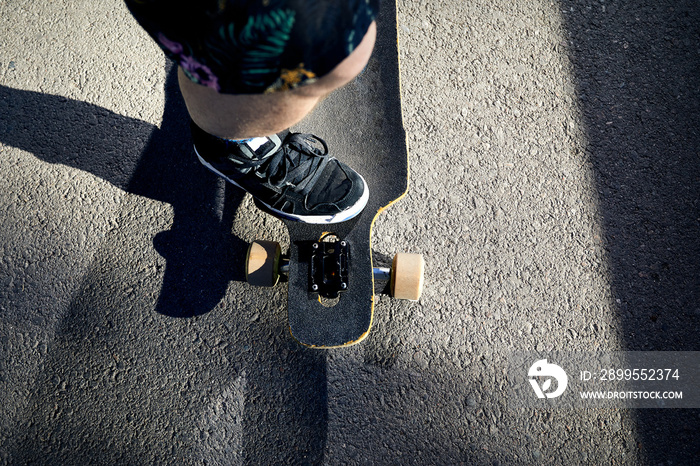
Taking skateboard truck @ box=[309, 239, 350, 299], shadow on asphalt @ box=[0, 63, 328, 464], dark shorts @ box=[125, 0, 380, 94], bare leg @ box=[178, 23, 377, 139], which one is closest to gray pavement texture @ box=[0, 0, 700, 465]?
shadow on asphalt @ box=[0, 63, 328, 464]

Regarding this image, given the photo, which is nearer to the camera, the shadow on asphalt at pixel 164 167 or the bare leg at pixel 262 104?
the bare leg at pixel 262 104

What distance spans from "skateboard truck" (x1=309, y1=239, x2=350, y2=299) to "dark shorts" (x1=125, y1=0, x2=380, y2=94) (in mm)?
Answer: 754

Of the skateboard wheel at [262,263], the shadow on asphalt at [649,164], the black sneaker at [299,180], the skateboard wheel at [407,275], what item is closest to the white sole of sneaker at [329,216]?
the black sneaker at [299,180]

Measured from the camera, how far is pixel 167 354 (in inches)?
63.7

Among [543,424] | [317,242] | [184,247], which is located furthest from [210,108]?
[543,424]

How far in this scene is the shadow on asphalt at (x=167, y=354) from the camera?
153cm

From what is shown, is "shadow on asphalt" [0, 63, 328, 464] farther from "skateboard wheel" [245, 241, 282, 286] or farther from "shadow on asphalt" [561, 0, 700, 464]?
"shadow on asphalt" [561, 0, 700, 464]

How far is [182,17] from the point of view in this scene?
754 millimetres

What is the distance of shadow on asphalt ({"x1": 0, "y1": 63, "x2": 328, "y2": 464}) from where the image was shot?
5.01 feet

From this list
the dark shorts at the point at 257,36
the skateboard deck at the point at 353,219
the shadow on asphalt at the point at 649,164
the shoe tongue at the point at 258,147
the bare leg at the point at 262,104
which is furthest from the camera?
the shadow on asphalt at the point at 649,164

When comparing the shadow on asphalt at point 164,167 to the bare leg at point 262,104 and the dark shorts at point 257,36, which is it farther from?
the dark shorts at point 257,36

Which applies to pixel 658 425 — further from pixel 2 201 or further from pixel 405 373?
pixel 2 201

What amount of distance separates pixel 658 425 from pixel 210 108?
71.3 inches

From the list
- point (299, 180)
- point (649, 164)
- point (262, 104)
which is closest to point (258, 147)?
point (299, 180)
